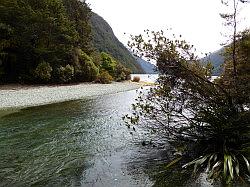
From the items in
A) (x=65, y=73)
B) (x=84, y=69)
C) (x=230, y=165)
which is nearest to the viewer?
(x=230, y=165)

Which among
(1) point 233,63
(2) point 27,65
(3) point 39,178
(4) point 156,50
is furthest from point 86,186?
(2) point 27,65

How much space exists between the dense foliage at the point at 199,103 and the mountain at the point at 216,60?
0.30 m

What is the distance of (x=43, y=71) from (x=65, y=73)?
17.5 ft

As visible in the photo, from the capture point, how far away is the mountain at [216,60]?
1198 centimetres

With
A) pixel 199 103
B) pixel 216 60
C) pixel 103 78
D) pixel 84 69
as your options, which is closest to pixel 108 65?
pixel 103 78

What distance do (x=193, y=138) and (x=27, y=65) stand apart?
131ft

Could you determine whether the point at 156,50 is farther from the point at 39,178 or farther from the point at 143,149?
the point at 39,178

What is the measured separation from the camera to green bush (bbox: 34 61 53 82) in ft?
150

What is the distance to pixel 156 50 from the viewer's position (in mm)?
11445

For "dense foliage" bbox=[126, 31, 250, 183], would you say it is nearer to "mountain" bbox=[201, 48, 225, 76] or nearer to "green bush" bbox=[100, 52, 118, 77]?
"mountain" bbox=[201, 48, 225, 76]

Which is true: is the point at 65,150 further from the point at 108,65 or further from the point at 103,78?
the point at 108,65

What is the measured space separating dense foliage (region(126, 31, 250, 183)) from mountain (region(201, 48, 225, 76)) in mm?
298

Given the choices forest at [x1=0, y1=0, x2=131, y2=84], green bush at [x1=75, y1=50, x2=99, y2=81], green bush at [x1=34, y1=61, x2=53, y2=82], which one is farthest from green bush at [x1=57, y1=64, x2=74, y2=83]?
green bush at [x1=75, y1=50, x2=99, y2=81]

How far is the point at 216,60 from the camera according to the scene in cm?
1298
